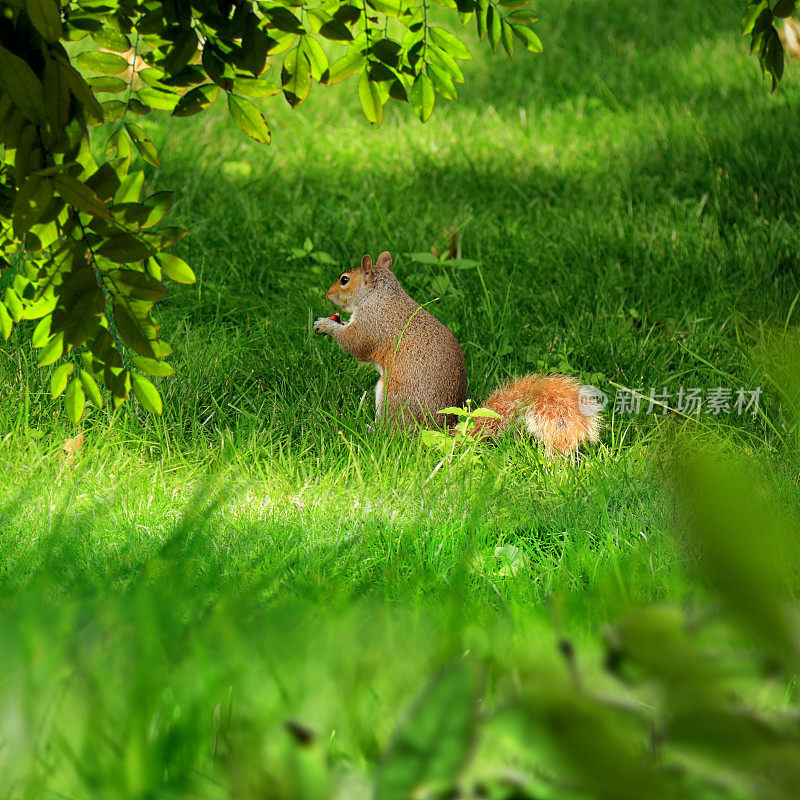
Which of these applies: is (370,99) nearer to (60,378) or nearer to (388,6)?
(388,6)

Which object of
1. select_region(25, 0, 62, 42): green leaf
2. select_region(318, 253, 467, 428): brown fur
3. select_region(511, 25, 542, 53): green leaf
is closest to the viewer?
select_region(25, 0, 62, 42): green leaf

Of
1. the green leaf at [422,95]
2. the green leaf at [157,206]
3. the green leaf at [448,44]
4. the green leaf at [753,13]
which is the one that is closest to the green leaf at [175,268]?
the green leaf at [157,206]

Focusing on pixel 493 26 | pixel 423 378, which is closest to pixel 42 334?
pixel 493 26

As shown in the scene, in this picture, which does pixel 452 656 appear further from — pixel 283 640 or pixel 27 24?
pixel 27 24

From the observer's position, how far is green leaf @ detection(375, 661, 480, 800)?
450 mm

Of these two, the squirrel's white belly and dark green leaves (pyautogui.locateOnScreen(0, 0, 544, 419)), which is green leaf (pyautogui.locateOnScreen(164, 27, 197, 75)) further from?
the squirrel's white belly

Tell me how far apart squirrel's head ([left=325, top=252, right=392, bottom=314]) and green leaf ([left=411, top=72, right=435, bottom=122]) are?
5.61 ft

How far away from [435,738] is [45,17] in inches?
54.6

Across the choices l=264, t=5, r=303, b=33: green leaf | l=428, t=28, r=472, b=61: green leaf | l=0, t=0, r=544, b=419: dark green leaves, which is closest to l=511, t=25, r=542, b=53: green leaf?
l=0, t=0, r=544, b=419: dark green leaves

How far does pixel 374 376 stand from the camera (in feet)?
13.6

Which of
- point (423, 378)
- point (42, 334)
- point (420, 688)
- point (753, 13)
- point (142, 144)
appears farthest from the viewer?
point (423, 378)

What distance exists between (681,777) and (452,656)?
0.67 m

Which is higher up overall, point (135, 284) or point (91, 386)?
point (135, 284)

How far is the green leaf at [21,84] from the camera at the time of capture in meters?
1.42
